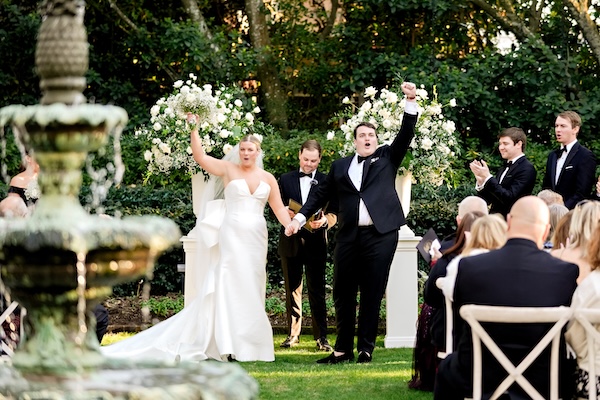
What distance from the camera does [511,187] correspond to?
33.1 feet

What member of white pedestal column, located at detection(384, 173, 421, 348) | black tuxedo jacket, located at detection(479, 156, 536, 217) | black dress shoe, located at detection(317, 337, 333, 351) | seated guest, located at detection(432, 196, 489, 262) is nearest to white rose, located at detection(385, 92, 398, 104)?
white pedestal column, located at detection(384, 173, 421, 348)

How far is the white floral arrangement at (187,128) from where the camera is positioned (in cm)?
1088

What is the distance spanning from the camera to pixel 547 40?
17672 millimetres

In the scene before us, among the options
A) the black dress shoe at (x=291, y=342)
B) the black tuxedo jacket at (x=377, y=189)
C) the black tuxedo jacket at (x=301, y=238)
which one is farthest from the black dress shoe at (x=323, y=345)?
the black tuxedo jacket at (x=377, y=189)

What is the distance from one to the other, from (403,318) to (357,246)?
1.60 m

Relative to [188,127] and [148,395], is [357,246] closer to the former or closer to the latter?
[188,127]

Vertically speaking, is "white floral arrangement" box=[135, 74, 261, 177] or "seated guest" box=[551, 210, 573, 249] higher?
"white floral arrangement" box=[135, 74, 261, 177]

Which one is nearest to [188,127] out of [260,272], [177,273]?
[260,272]

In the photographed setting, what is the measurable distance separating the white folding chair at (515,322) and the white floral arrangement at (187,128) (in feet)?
18.9

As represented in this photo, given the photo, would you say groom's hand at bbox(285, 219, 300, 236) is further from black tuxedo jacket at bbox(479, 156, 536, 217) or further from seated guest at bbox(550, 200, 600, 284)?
seated guest at bbox(550, 200, 600, 284)

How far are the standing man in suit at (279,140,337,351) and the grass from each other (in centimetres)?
41

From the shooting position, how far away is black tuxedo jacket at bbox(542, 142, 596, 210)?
34.4ft

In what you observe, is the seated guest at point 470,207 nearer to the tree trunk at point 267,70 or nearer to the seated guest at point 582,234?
the seated guest at point 582,234

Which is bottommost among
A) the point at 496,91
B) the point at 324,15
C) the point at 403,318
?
the point at 403,318
